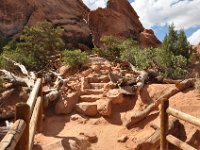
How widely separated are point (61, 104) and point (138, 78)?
3.03m

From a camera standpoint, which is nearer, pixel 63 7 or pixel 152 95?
pixel 152 95

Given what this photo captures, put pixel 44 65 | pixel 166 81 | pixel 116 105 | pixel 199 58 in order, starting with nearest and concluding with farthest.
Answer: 1. pixel 116 105
2. pixel 166 81
3. pixel 44 65
4. pixel 199 58

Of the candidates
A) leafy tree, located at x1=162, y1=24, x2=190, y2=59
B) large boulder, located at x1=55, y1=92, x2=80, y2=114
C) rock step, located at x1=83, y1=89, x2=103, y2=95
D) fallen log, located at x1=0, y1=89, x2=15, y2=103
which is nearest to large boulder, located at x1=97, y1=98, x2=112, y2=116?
large boulder, located at x1=55, y1=92, x2=80, y2=114

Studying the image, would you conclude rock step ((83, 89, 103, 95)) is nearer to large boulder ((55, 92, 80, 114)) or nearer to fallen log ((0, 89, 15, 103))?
large boulder ((55, 92, 80, 114))

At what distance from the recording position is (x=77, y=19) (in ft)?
99.8

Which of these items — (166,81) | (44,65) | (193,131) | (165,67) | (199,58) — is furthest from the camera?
(199,58)

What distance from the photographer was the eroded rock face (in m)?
26.6

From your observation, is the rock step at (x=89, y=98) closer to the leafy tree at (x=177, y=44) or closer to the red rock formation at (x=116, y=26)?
the leafy tree at (x=177, y=44)

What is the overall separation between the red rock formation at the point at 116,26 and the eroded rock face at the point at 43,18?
10.3 feet

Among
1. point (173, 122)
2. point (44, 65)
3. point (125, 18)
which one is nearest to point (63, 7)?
point (125, 18)

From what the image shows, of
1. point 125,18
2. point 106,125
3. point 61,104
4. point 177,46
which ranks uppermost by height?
point 125,18

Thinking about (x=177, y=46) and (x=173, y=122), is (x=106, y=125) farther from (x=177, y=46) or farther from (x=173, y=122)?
(x=177, y=46)

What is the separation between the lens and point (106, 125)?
9.96 meters

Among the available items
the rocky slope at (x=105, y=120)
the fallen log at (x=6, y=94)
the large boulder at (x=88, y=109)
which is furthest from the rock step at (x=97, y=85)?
the fallen log at (x=6, y=94)
